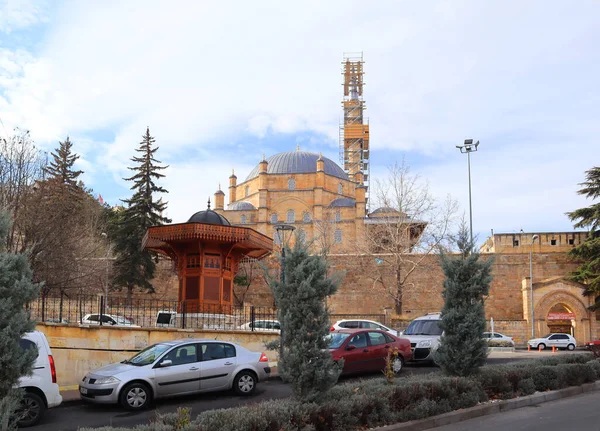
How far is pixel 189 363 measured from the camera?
36.9 ft

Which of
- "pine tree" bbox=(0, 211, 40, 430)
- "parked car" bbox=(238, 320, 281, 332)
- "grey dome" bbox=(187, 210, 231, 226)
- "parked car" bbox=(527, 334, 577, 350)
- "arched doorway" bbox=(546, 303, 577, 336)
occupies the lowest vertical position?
"parked car" bbox=(527, 334, 577, 350)

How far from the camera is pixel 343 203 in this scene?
65562 mm

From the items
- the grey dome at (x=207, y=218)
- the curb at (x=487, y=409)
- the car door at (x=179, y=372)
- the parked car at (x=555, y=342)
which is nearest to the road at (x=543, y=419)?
the curb at (x=487, y=409)

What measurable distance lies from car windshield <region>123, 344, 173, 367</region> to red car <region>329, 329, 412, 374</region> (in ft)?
13.1

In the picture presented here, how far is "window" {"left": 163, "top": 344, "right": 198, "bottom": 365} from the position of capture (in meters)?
11.1

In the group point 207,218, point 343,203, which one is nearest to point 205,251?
point 207,218

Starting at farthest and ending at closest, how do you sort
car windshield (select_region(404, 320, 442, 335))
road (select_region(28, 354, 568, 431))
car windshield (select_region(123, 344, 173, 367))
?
car windshield (select_region(404, 320, 442, 335)) → car windshield (select_region(123, 344, 173, 367)) → road (select_region(28, 354, 568, 431))

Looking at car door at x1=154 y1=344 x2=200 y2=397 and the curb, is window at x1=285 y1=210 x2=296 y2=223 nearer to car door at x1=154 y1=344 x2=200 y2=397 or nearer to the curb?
the curb

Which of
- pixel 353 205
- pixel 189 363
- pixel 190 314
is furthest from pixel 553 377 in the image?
pixel 353 205

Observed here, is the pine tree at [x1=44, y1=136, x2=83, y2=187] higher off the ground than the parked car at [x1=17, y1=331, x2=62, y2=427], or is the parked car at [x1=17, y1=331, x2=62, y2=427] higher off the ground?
the pine tree at [x1=44, y1=136, x2=83, y2=187]

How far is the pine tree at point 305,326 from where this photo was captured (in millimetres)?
7949

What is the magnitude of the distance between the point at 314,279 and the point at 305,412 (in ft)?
6.08

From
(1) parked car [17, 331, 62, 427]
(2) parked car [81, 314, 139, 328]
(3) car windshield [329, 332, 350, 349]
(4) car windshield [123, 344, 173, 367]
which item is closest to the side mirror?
(4) car windshield [123, 344, 173, 367]

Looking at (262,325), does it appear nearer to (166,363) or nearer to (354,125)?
(166,363)
